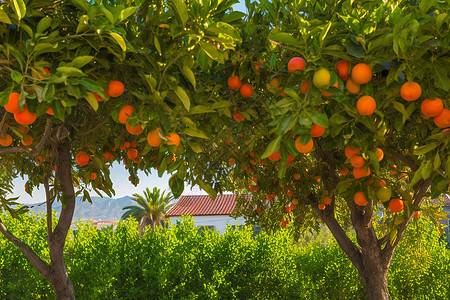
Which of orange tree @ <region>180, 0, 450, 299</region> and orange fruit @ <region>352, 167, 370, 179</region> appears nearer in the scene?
orange tree @ <region>180, 0, 450, 299</region>

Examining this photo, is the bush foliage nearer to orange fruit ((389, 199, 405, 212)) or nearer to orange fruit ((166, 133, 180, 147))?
orange fruit ((389, 199, 405, 212))

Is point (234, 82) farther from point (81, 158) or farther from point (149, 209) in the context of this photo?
point (149, 209)

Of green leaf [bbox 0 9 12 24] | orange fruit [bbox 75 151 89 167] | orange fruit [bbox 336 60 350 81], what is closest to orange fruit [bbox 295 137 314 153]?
orange fruit [bbox 336 60 350 81]

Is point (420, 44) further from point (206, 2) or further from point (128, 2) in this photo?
point (128, 2)

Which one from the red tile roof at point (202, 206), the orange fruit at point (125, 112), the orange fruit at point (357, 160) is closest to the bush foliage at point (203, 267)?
the orange fruit at point (357, 160)

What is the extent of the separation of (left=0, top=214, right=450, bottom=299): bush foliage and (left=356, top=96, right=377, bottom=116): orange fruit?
3799mm

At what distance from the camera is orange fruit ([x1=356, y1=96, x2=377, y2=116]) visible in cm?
144

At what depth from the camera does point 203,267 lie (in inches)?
207

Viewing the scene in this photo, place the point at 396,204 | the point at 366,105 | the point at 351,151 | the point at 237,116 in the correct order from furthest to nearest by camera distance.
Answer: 1. the point at 396,204
2. the point at 237,116
3. the point at 351,151
4. the point at 366,105

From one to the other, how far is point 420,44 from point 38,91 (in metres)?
1.46

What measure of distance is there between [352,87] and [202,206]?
25.9 metres

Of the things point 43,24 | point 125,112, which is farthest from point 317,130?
point 43,24

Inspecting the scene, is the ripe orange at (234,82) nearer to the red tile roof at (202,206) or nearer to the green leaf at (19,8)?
the green leaf at (19,8)

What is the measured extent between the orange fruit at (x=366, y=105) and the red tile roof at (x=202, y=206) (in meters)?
23.2
